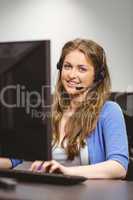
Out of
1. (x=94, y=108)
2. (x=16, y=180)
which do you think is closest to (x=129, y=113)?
(x=94, y=108)

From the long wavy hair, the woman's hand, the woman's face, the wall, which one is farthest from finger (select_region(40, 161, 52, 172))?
the wall

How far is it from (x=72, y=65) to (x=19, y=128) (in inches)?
22.7

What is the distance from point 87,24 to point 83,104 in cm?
193

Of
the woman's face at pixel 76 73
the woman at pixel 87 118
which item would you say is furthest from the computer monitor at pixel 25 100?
the woman's face at pixel 76 73

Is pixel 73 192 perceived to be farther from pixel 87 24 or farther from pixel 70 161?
pixel 87 24

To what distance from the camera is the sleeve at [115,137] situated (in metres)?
1.27

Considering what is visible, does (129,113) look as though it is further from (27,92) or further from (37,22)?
(27,92)

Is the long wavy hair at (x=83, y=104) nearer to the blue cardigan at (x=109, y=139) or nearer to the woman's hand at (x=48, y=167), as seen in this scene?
the blue cardigan at (x=109, y=139)

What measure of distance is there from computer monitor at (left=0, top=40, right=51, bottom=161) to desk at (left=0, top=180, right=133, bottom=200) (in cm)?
8

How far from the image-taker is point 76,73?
138 cm

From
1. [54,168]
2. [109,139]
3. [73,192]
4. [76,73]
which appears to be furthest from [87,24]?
[73,192]

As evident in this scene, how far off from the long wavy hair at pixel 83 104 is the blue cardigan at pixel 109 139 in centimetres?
3

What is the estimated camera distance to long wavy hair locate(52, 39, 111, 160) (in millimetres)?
1308

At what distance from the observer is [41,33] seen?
→ 3.28 m
